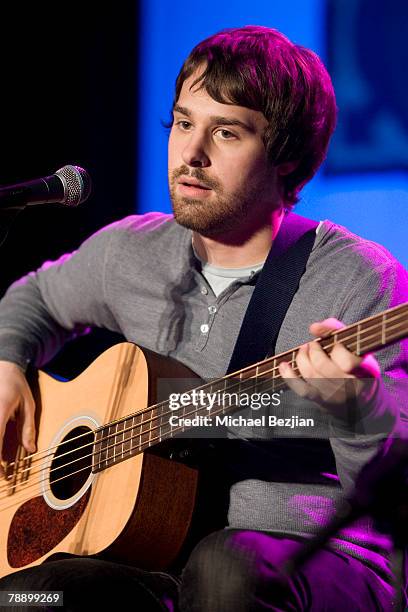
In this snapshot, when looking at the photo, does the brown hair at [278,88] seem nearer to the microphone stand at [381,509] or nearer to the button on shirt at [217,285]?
the button on shirt at [217,285]

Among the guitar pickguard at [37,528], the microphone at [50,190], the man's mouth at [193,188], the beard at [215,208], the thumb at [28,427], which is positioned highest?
the microphone at [50,190]

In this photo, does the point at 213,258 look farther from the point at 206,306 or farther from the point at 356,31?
the point at 356,31

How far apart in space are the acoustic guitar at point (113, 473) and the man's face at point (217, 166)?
1.33 ft

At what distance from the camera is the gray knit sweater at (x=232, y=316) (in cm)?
176

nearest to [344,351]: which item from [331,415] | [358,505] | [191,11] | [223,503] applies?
[331,415]

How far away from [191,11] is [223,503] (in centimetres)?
187

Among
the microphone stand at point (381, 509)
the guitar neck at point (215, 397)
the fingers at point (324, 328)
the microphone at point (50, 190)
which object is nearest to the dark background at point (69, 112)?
the guitar neck at point (215, 397)

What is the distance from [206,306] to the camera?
6.96 feet

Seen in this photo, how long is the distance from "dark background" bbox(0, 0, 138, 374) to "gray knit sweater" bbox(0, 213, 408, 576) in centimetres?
59

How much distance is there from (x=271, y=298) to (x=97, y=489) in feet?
2.00

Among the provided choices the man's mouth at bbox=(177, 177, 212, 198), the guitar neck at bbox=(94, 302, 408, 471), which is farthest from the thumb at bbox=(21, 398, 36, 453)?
Answer: the man's mouth at bbox=(177, 177, 212, 198)

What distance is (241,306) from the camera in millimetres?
2049

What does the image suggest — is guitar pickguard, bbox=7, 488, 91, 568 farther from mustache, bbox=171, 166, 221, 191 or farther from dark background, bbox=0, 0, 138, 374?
dark background, bbox=0, 0, 138, 374

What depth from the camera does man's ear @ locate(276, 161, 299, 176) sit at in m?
2.18
